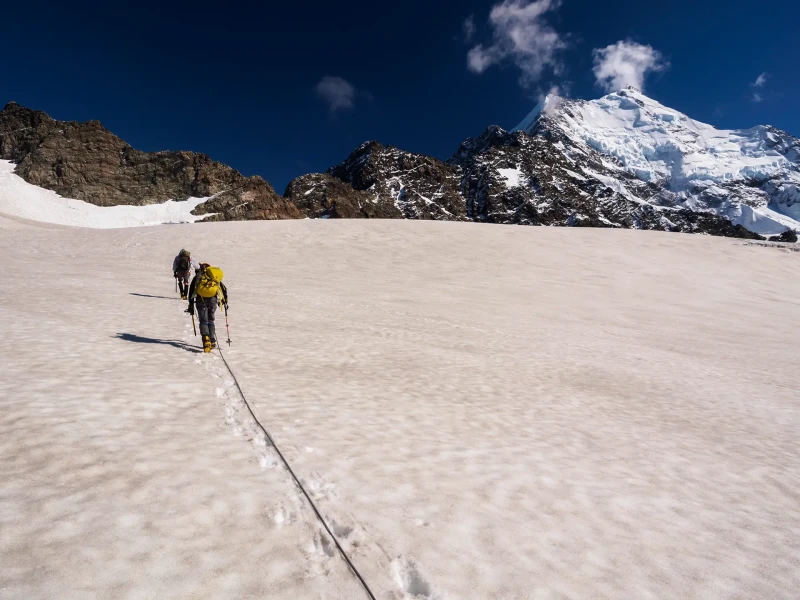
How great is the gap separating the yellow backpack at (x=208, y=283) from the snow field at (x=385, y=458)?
159 cm

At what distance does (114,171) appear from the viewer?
130 m

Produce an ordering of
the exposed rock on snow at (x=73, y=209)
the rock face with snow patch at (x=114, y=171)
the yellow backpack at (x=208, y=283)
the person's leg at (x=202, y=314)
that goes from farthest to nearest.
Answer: the rock face with snow patch at (x=114, y=171) < the exposed rock on snow at (x=73, y=209) < the yellow backpack at (x=208, y=283) < the person's leg at (x=202, y=314)

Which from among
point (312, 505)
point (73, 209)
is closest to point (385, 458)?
point (312, 505)

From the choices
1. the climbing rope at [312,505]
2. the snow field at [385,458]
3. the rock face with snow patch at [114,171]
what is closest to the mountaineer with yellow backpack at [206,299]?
the snow field at [385,458]

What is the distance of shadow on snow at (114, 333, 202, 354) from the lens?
10.1 meters

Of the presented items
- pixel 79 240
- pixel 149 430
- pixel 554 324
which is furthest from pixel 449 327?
pixel 79 240

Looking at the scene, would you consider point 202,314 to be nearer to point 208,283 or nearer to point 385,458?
point 208,283

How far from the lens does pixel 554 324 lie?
60.0 feet

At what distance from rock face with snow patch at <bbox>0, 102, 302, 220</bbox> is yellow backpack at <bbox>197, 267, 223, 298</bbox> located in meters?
120

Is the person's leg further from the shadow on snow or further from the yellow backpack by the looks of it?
the shadow on snow

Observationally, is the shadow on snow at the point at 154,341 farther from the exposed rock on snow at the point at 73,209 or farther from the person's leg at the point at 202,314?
the exposed rock on snow at the point at 73,209

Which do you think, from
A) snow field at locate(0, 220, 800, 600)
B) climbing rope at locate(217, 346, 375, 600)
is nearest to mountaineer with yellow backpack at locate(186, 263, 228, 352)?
snow field at locate(0, 220, 800, 600)

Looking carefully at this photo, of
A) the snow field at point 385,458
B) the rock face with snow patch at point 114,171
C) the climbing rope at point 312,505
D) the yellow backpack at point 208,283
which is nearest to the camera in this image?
the climbing rope at point 312,505

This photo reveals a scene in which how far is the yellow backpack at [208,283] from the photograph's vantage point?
1019cm
